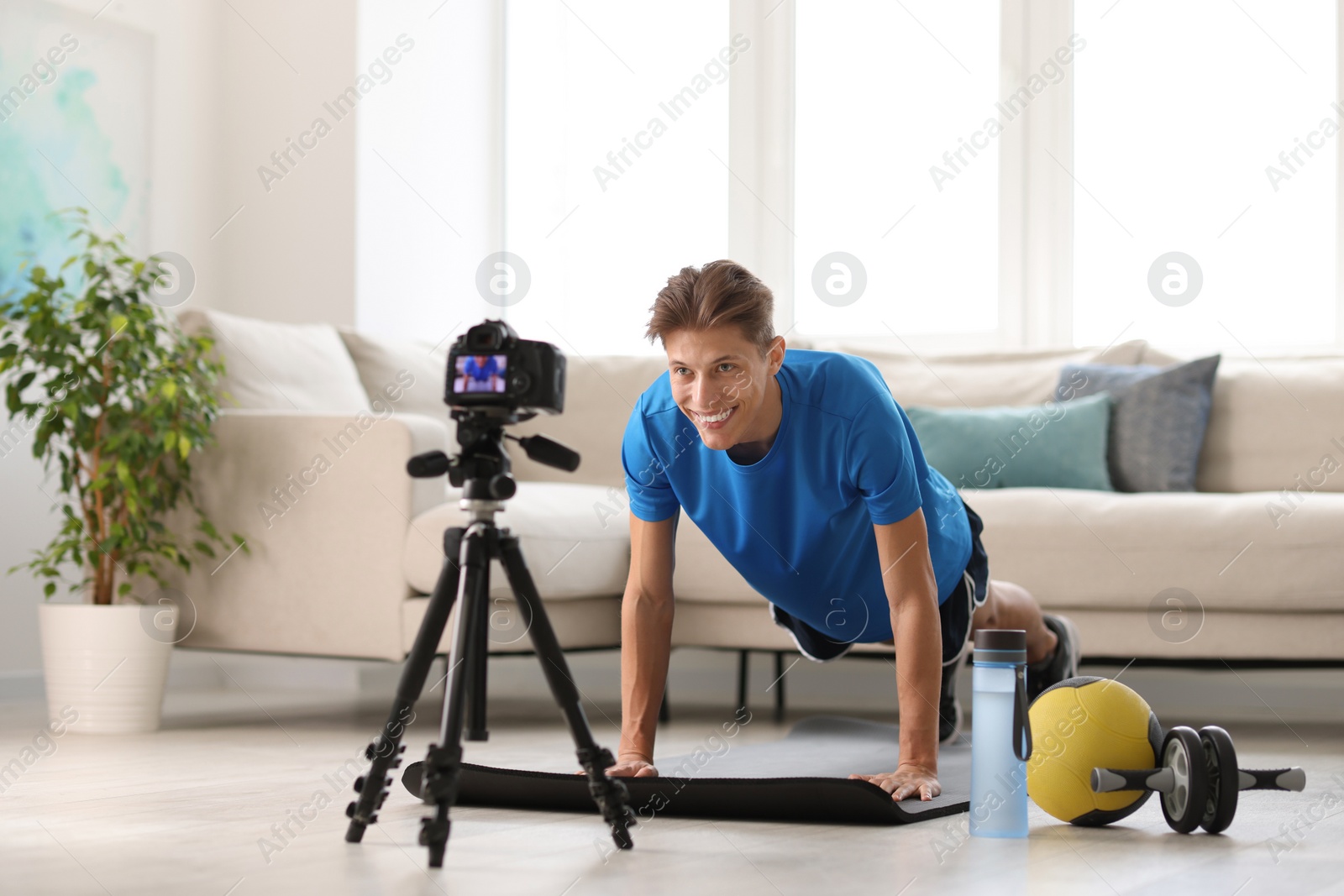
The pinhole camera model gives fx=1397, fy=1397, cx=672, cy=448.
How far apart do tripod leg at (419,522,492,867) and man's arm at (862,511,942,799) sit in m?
0.65

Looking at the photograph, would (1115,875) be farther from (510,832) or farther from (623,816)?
(510,832)

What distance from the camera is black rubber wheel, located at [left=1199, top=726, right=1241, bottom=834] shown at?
1709 mm

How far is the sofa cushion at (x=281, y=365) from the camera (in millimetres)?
3275

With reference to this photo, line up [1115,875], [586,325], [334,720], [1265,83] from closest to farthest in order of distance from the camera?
1. [1115,875]
2. [334,720]
3. [1265,83]
4. [586,325]

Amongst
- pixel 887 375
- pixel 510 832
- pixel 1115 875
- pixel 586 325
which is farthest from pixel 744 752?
pixel 586 325

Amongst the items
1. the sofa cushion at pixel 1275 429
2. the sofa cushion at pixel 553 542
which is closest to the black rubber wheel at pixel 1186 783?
the sofa cushion at pixel 553 542

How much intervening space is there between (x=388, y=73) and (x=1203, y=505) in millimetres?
2832

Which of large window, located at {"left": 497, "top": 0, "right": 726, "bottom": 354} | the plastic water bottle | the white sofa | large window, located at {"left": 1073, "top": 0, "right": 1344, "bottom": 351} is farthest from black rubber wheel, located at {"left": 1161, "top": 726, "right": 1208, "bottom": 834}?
large window, located at {"left": 497, "top": 0, "right": 726, "bottom": 354}

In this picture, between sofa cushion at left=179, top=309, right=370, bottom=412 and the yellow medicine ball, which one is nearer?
the yellow medicine ball

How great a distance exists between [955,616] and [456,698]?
3.97 feet

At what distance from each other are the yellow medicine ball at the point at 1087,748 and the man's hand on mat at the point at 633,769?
51cm

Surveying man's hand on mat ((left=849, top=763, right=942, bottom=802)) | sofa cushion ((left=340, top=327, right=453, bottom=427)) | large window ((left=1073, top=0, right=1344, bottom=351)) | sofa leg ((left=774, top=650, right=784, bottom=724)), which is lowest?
sofa leg ((left=774, top=650, right=784, bottom=724))

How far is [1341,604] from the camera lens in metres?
2.71

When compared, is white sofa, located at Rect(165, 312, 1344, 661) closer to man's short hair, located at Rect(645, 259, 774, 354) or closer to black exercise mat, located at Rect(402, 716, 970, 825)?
black exercise mat, located at Rect(402, 716, 970, 825)
